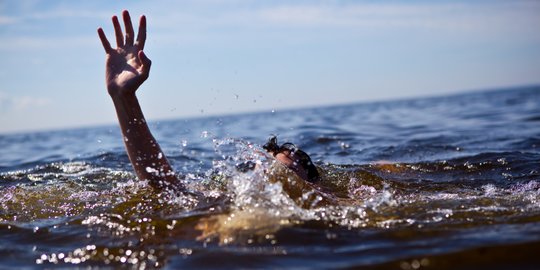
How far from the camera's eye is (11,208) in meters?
4.95

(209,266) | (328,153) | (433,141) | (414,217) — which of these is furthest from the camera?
(433,141)

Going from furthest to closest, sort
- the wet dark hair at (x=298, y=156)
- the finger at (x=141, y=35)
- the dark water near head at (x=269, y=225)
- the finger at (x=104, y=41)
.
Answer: the wet dark hair at (x=298, y=156) < the finger at (x=141, y=35) < the finger at (x=104, y=41) < the dark water near head at (x=269, y=225)

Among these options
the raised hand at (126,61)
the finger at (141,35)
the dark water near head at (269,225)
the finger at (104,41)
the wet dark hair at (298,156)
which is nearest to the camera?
the dark water near head at (269,225)

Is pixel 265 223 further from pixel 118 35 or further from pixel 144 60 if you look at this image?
pixel 118 35

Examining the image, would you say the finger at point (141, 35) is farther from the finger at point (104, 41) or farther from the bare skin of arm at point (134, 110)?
the finger at point (104, 41)

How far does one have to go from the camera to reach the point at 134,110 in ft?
13.6

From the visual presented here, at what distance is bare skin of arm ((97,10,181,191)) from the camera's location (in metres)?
4.10

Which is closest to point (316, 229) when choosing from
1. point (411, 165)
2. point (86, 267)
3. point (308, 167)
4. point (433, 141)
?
point (86, 267)

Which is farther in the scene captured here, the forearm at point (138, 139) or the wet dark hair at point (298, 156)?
the wet dark hair at point (298, 156)

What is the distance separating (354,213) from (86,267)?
1.88 metres

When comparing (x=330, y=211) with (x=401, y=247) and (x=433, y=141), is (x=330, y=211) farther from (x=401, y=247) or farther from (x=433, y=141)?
(x=433, y=141)

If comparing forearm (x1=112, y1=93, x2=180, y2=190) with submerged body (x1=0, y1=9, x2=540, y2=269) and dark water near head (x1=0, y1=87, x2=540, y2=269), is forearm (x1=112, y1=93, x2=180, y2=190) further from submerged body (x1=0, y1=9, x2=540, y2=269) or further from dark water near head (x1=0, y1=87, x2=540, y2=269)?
dark water near head (x1=0, y1=87, x2=540, y2=269)

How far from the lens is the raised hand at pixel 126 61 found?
4.09 meters

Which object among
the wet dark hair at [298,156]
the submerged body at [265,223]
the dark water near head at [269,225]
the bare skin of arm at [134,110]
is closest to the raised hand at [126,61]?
the bare skin of arm at [134,110]
